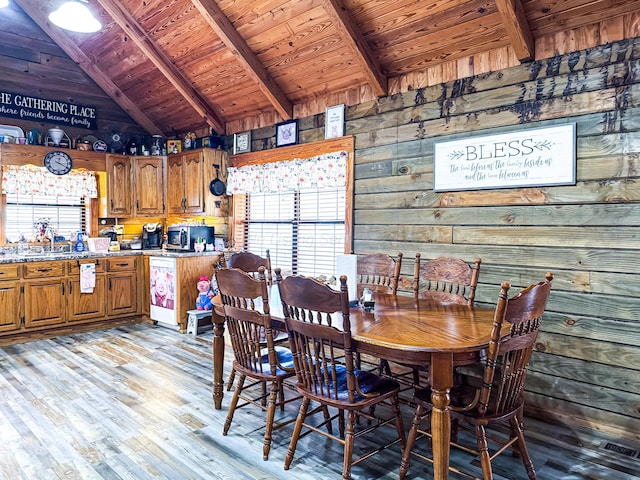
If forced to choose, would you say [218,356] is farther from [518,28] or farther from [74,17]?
[74,17]

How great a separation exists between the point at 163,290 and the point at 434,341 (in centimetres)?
420

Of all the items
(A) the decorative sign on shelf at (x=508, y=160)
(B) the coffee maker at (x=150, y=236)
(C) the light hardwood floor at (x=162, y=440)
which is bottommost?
(C) the light hardwood floor at (x=162, y=440)

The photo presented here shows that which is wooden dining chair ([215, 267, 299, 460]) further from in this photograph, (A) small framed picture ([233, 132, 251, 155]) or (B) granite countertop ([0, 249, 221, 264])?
(A) small framed picture ([233, 132, 251, 155])

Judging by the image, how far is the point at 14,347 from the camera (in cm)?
470

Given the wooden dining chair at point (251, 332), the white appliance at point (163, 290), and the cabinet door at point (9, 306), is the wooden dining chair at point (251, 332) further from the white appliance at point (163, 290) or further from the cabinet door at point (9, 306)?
the cabinet door at point (9, 306)

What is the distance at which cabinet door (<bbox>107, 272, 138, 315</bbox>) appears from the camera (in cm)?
552

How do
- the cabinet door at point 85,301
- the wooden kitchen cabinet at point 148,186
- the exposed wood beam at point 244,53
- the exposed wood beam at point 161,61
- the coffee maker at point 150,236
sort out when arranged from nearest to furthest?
1. the exposed wood beam at point 244,53
2. the exposed wood beam at point 161,61
3. the cabinet door at point 85,301
4. the wooden kitchen cabinet at point 148,186
5. the coffee maker at point 150,236

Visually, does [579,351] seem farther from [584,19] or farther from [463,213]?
[584,19]

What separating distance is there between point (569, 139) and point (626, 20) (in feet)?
2.43

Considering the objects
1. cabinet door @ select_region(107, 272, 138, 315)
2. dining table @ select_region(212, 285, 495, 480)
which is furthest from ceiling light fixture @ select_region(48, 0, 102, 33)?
dining table @ select_region(212, 285, 495, 480)

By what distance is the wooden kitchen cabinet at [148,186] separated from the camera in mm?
6066

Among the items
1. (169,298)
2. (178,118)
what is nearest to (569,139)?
(169,298)

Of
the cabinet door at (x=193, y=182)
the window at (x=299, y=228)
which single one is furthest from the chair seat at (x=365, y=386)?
the cabinet door at (x=193, y=182)

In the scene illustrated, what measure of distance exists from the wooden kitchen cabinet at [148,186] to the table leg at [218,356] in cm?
364
